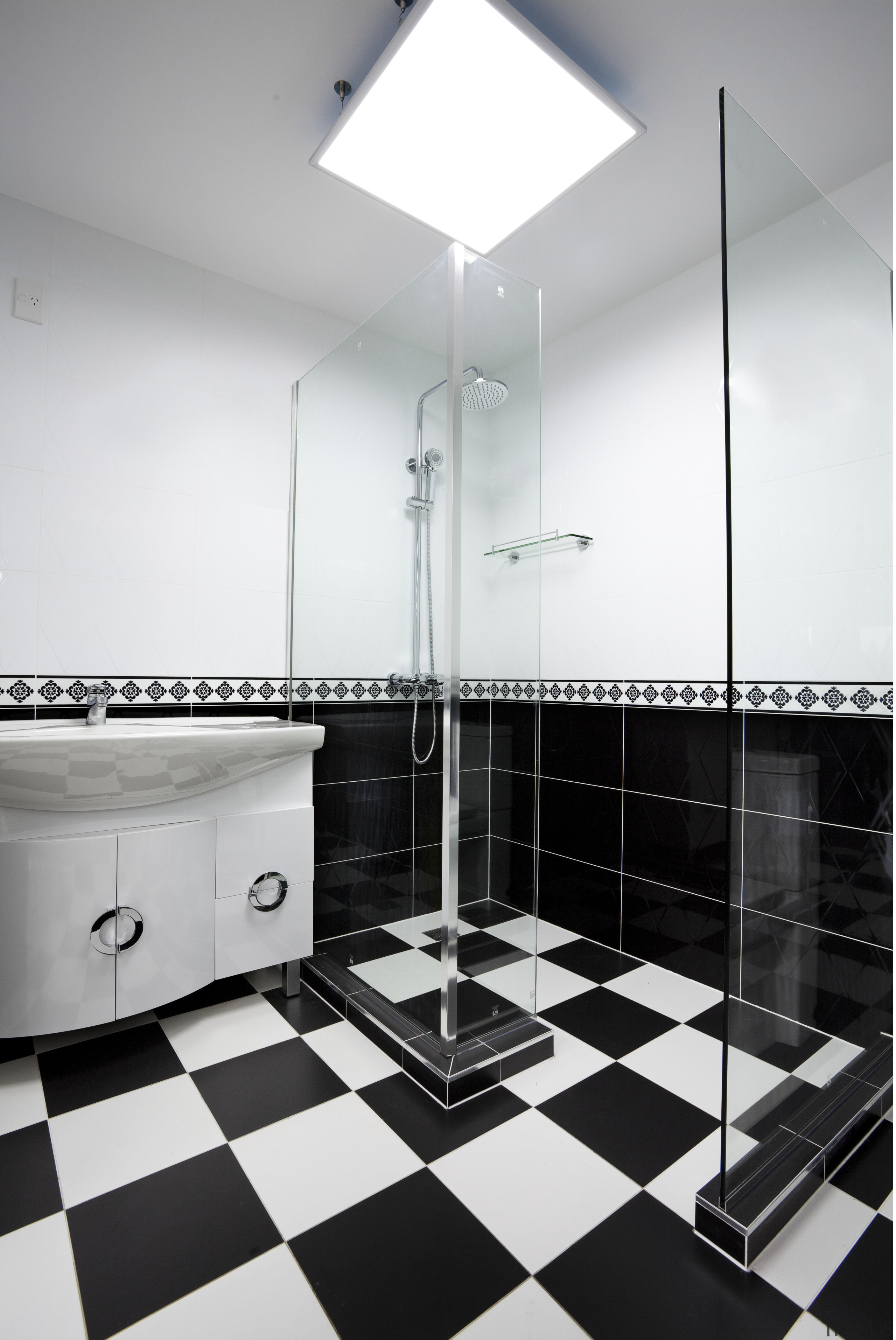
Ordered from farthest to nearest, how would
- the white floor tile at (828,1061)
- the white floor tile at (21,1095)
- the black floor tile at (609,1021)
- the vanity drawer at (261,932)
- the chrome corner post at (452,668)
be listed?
the vanity drawer at (261,932) < the black floor tile at (609,1021) < the chrome corner post at (452,668) < the white floor tile at (21,1095) < the white floor tile at (828,1061)

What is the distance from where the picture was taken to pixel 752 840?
3.85 ft

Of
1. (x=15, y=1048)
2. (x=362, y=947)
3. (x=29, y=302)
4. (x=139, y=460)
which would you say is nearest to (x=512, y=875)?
(x=362, y=947)

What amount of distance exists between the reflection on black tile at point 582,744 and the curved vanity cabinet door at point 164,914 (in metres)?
1.37

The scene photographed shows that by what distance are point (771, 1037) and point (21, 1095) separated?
1651mm

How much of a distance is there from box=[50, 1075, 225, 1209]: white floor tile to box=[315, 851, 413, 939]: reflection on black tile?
0.57 m

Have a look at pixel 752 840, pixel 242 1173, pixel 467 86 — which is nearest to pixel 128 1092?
pixel 242 1173

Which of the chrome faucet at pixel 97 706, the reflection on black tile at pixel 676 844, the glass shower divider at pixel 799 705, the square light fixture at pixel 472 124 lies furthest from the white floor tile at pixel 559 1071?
the square light fixture at pixel 472 124

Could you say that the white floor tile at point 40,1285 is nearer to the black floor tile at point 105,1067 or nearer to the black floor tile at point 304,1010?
the black floor tile at point 105,1067

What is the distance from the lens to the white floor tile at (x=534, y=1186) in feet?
3.90

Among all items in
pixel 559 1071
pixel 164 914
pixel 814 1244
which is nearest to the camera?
pixel 814 1244

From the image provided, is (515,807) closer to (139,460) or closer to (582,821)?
(582,821)

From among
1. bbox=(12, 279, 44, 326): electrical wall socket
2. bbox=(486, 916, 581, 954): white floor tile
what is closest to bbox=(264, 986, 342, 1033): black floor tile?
bbox=(486, 916, 581, 954): white floor tile

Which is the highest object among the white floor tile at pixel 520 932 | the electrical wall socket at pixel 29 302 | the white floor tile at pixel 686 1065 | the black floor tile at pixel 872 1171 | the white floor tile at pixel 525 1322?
the electrical wall socket at pixel 29 302

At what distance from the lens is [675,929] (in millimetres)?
2287
